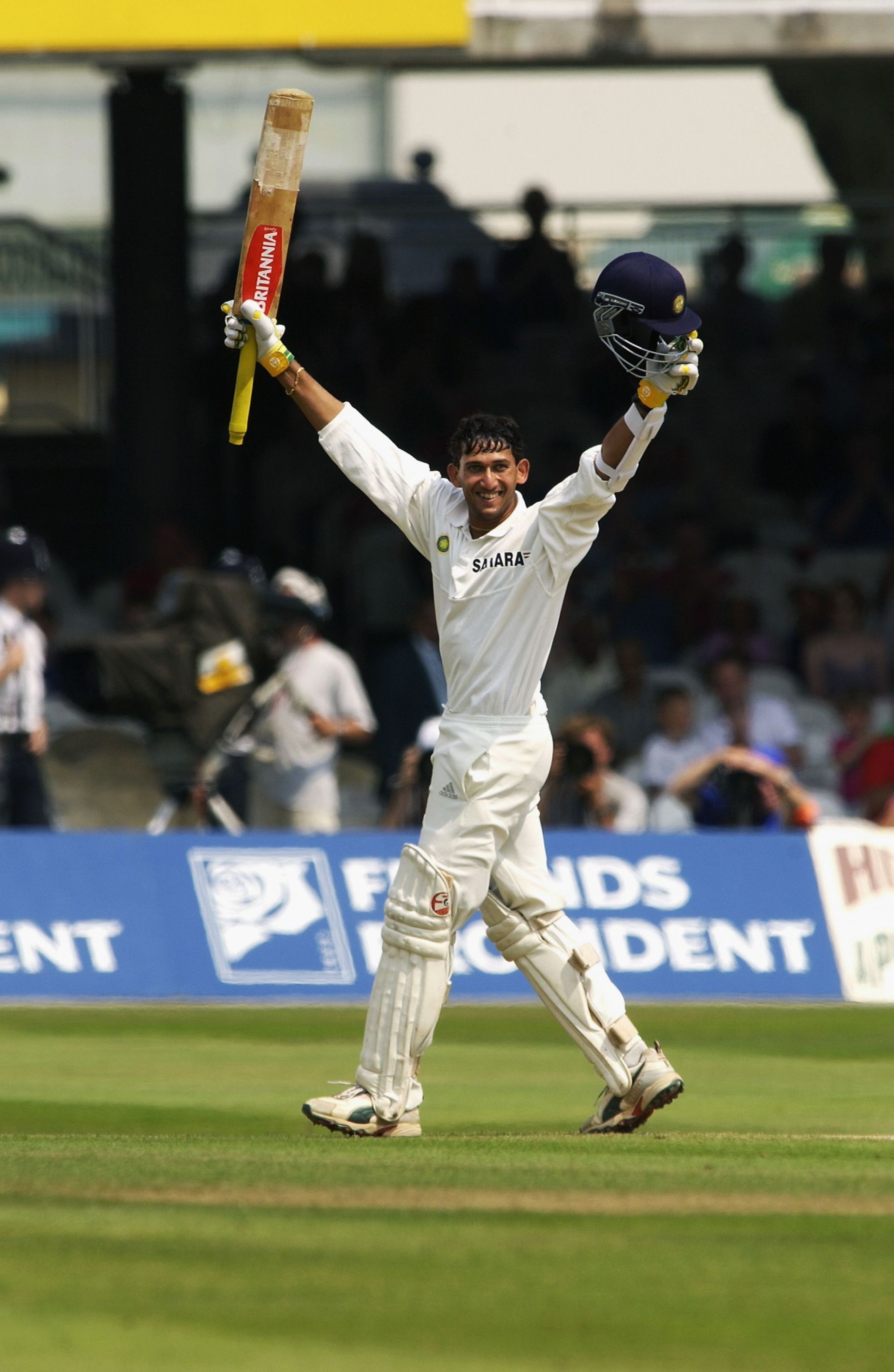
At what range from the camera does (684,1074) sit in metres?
9.09

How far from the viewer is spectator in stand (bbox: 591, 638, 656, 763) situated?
15.8 m

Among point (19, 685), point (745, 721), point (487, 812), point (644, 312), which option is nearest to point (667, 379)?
point (644, 312)

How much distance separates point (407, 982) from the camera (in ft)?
21.8

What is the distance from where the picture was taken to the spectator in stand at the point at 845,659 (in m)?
16.7

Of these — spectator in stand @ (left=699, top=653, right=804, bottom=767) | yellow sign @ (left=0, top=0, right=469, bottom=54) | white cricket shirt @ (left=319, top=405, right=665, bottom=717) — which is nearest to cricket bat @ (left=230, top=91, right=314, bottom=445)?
white cricket shirt @ (left=319, top=405, right=665, bottom=717)

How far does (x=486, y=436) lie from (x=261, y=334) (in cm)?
78

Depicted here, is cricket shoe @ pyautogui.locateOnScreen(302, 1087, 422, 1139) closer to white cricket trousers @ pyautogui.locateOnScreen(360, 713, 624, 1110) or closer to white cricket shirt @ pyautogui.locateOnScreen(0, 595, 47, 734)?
white cricket trousers @ pyautogui.locateOnScreen(360, 713, 624, 1110)

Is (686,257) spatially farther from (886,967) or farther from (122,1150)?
(122,1150)

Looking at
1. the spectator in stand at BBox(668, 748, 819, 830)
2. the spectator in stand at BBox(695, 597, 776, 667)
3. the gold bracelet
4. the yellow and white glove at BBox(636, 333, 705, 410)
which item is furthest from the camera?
the spectator in stand at BBox(695, 597, 776, 667)

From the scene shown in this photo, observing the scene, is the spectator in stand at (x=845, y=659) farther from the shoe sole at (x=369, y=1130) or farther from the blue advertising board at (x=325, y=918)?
the shoe sole at (x=369, y=1130)

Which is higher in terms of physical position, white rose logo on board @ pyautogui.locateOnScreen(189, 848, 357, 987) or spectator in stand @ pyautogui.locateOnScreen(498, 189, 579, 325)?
spectator in stand @ pyautogui.locateOnScreen(498, 189, 579, 325)

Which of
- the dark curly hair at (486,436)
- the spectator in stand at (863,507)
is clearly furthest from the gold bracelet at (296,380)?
the spectator in stand at (863,507)

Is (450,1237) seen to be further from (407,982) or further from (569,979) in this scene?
(569,979)

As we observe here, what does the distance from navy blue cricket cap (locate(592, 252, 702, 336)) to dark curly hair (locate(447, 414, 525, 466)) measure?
453 millimetres
